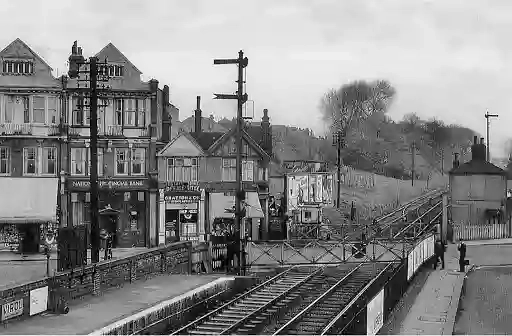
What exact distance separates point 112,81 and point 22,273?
1345 centimetres

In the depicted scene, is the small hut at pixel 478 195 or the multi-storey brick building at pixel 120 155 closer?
the multi-storey brick building at pixel 120 155

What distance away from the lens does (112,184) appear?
38969 millimetres

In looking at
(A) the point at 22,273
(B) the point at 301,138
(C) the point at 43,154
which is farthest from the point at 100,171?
(B) the point at 301,138

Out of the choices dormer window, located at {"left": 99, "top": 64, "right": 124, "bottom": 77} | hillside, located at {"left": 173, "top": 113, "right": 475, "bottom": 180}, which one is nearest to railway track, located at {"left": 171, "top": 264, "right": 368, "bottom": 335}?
dormer window, located at {"left": 99, "top": 64, "right": 124, "bottom": 77}

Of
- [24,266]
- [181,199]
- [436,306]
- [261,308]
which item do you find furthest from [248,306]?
[181,199]

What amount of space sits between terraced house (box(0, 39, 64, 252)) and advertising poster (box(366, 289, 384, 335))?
22582 mm

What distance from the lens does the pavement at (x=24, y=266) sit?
27719 mm

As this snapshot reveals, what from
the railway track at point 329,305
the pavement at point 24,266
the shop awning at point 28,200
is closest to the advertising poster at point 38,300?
the railway track at point 329,305

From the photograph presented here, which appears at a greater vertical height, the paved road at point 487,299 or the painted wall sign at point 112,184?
the painted wall sign at point 112,184

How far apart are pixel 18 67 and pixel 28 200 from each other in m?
6.95

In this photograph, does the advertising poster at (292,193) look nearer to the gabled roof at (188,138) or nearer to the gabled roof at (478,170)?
the gabled roof at (188,138)

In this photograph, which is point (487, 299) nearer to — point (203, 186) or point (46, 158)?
point (203, 186)

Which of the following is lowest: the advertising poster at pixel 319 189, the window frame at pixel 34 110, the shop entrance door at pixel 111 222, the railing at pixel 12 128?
the shop entrance door at pixel 111 222

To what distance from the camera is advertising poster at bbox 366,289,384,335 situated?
1675cm
